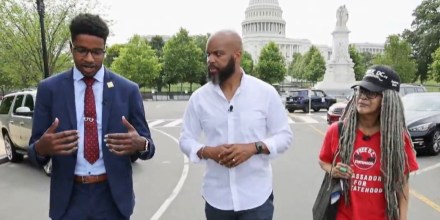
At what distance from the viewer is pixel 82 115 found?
108 inches

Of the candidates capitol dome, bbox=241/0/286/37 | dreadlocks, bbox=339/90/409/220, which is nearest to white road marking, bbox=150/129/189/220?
dreadlocks, bbox=339/90/409/220

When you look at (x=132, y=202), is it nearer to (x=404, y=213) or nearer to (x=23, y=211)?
(x=404, y=213)

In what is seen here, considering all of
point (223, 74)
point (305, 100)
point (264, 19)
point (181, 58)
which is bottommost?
point (305, 100)

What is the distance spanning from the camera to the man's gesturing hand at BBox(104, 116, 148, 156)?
102 inches

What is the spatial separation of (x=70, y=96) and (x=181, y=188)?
5.19 meters

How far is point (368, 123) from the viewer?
2.91 metres

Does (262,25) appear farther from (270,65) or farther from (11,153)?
(11,153)

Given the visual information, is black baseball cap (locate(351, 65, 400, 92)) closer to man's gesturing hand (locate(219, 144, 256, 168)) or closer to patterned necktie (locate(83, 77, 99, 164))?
man's gesturing hand (locate(219, 144, 256, 168))

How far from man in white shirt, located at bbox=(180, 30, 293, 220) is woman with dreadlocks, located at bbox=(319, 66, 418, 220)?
48 cm

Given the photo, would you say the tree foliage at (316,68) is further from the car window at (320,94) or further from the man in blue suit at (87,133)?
the man in blue suit at (87,133)

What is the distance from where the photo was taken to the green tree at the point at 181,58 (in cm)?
6656

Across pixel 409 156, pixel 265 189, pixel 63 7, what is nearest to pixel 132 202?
pixel 265 189

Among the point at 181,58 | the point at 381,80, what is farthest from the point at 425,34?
the point at 381,80

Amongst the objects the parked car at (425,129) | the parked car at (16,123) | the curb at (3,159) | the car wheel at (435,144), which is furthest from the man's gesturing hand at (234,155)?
the curb at (3,159)
